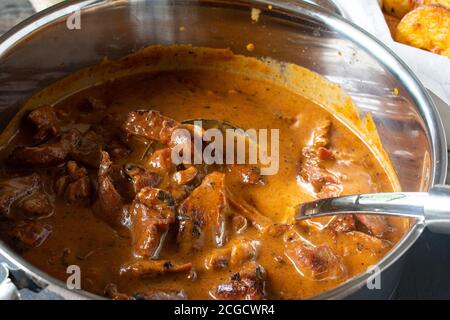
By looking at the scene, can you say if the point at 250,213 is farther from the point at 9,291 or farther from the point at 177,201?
the point at 9,291

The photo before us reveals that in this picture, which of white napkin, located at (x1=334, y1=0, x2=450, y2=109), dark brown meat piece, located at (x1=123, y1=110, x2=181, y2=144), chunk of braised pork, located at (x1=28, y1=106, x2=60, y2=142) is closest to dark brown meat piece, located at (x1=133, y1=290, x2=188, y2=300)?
dark brown meat piece, located at (x1=123, y1=110, x2=181, y2=144)

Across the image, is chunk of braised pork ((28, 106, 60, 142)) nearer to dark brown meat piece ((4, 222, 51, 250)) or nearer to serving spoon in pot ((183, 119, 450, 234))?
dark brown meat piece ((4, 222, 51, 250))

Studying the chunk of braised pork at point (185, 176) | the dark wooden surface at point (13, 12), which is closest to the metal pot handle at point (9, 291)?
the chunk of braised pork at point (185, 176)

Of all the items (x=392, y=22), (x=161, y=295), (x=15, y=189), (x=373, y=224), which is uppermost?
(x=392, y=22)

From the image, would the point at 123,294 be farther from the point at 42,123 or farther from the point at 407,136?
the point at 407,136

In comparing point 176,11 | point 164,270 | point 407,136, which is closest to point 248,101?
point 176,11

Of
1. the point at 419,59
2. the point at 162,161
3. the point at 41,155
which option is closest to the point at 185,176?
the point at 162,161
